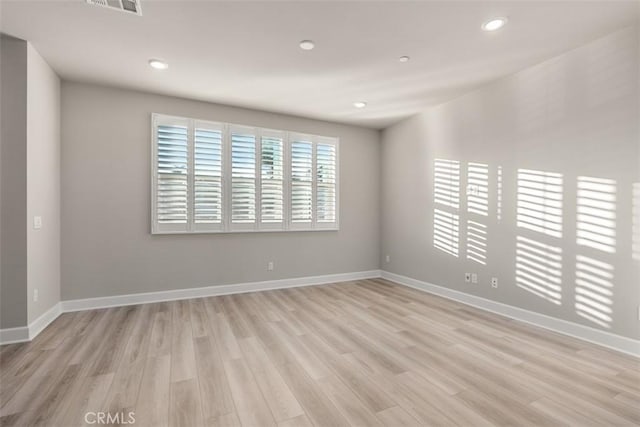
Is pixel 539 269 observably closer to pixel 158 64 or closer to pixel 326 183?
pixel 326 183

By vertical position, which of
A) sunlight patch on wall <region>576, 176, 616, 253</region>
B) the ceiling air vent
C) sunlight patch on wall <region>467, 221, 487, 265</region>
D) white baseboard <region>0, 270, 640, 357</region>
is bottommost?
white baseboard <region>0, 270, 640, 357</region>

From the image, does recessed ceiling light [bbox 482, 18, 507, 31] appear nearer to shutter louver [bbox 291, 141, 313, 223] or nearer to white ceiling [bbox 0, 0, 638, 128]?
white ceiling [bbox 0, 0, 638, 128]

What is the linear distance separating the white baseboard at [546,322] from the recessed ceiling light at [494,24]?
9.75 ft

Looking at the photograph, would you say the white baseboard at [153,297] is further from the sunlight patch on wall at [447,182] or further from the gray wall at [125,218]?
the sunlight patch on wall at [447,182]

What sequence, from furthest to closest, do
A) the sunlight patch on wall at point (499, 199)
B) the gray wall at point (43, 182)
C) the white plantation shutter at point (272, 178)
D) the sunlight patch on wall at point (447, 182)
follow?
the white plantation shutter at point (272, 178)
the sunlight patch on wall at point (447, 182)
the sunlight patch on wall at point (499, 199)
the gray wall at point (43, 182)

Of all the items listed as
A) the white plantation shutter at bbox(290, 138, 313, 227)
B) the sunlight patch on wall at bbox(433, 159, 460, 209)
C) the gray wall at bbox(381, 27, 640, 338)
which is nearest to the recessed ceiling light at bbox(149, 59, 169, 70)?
the white plantation shutter at bbox(290, 138, 313, 227)

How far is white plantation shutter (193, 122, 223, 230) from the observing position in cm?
430

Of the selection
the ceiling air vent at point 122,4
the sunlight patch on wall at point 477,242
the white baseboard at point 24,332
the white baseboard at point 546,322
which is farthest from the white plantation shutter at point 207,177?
the sunlight patch on wall at point 477,242

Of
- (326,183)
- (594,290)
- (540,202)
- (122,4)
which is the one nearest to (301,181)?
(326,183)

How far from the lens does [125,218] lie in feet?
13.0

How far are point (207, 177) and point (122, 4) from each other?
2.34 metres

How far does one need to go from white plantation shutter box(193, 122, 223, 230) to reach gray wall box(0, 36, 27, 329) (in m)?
1.79

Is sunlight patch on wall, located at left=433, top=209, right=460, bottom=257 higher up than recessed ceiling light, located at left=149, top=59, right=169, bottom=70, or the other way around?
recessed ceiling light, located at left=149, top=59, right=169, bottom=70

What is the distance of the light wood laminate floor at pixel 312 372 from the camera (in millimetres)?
1829
